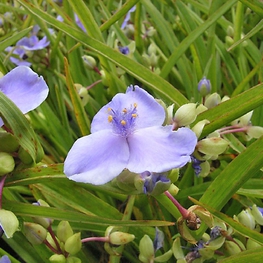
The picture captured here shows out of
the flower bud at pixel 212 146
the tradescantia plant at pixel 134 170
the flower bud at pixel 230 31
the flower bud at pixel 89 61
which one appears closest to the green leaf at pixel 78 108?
the tradescantia plant at pixel 134 170

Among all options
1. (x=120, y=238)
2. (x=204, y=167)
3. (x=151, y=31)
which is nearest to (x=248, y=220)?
(x=204, y=167)

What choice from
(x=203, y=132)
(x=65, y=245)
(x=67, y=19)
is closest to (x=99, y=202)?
(x=65, y=245)

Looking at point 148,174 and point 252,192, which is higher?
point 148,174

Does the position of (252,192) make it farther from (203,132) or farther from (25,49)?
(25,49)

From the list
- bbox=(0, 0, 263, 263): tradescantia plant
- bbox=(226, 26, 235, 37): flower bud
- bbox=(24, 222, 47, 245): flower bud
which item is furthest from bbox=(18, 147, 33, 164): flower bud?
bbox=(226, 26, 235, 37): flower bud

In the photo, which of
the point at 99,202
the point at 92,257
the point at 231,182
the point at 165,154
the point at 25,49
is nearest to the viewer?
the point at 165,154

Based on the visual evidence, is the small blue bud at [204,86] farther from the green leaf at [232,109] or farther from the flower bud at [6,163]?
the flower bud at [6,163]
